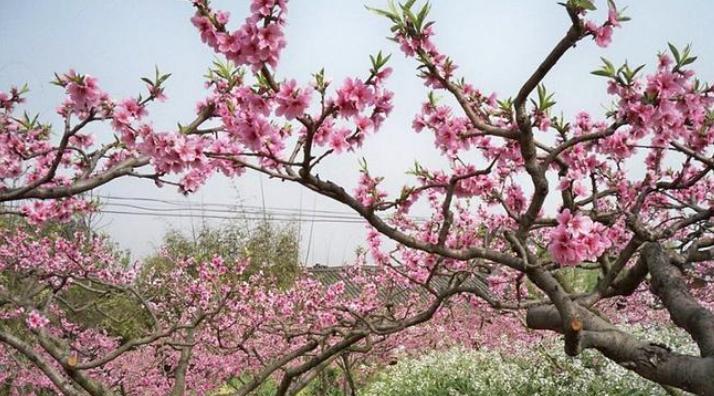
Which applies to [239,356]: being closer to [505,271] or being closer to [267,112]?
[505,271]

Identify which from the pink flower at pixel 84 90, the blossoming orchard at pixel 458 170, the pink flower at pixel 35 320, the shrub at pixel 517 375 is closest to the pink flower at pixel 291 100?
the blossoming orchard at pixel 458 170

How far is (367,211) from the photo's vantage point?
2.50 metres

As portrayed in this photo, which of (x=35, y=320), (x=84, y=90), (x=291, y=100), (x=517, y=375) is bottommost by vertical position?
(x=35, y=320)

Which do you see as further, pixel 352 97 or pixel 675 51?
pixel 675 51

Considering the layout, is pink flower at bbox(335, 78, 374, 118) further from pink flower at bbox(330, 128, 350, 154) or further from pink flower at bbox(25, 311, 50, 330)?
pink flower at bbox(25, 311, 50, 330)

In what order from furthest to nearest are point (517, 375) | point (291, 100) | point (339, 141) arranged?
1. point (517, 375)
2. point (339, 141)
3. point (291, 100)

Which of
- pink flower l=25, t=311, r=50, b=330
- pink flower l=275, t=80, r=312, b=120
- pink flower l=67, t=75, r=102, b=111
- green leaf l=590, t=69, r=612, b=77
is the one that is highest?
green leaf l=590, t=69, r=612, b=77

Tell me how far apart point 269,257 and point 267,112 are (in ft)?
54.3

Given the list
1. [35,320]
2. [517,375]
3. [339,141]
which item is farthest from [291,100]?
[517,375]

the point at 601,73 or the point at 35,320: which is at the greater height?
the point at 601,73

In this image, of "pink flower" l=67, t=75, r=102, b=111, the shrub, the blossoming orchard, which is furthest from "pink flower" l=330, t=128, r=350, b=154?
the shrub

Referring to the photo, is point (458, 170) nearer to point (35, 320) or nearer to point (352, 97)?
point (352, 97)

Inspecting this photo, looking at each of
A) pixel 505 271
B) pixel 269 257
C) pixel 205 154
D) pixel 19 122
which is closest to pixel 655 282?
pixel 205 154

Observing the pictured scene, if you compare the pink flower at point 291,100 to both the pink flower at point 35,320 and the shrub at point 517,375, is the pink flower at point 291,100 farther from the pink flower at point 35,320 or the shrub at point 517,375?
the shrub at point 517,375
